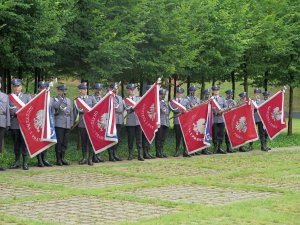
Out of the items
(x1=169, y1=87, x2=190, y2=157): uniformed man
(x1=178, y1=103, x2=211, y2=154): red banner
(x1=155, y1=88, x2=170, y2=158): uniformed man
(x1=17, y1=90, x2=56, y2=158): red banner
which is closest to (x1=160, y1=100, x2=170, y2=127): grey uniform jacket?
(x1=155, y1=88, x2=170, y2=158): uniformed man

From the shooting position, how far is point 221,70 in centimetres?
2764

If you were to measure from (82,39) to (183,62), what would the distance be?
4.58 metres

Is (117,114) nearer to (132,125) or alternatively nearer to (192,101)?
(132,125)

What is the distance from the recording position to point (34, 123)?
17.4 metres

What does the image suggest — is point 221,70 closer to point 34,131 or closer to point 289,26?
point 289,26

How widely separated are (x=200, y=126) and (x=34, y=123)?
6133mm

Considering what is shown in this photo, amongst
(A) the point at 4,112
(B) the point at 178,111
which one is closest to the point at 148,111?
(B) the point at 178,111

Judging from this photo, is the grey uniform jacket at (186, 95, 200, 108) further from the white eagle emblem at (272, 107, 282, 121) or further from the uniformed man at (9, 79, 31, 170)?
the uniformed man at (9, 79, 31, 170)

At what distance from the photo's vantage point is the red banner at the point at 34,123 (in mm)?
17234

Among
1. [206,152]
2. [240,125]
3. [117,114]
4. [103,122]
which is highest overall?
[117,114]

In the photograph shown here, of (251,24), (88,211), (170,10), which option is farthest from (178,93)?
(88,211)

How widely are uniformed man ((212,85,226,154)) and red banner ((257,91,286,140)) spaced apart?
5.66 ft

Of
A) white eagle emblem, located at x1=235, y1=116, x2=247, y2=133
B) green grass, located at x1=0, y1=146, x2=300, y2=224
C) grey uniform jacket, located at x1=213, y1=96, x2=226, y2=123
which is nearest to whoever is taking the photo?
green grass, located at x1=0, y1=146, x2=300, y2=224

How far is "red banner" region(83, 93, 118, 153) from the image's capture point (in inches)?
739
